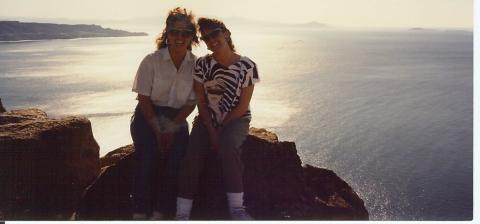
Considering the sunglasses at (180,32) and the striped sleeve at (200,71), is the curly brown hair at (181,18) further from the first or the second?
the striped sleeve at (200,71)

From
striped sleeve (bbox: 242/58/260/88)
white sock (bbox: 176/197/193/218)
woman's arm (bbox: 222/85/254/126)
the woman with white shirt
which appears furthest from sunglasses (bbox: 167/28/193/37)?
white sock (bbox: 176/197/193/218)

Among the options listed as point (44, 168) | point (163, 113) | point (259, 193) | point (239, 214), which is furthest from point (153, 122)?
point (44, 168)

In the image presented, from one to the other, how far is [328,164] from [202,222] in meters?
29.0

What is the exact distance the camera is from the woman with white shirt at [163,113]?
400 cm

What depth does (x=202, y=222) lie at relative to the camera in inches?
164

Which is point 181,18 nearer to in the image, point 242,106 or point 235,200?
point 242,106

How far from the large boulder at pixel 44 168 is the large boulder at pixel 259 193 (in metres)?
0.56

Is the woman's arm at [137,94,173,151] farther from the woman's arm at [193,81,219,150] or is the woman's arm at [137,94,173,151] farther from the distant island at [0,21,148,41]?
the distant island at [0,21,148,41]

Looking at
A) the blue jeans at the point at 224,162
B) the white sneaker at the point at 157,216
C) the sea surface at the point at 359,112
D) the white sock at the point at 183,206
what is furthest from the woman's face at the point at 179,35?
the sea surface at the point at 359,112

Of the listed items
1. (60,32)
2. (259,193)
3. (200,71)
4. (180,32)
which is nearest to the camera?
(180,32)

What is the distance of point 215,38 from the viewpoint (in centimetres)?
394

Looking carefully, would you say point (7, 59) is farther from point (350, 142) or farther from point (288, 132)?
point (350, 142)

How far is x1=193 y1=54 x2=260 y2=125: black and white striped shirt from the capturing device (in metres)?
4.04

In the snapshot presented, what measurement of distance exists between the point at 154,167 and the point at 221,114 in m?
0.75
